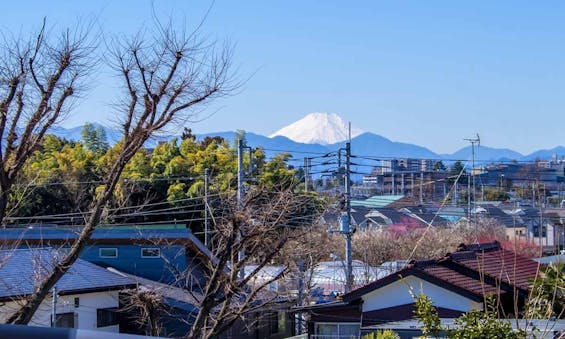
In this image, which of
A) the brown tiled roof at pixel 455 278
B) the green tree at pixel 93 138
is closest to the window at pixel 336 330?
the brown tiled roof at pixel 455 278

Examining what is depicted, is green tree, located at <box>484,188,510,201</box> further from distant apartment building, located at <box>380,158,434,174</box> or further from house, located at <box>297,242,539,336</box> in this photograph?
house, located at <box>297,242,539,336</box>

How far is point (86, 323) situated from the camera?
→ 1831 centimetres


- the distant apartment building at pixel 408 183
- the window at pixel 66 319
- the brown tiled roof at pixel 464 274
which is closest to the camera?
the brown tiled roof at pixel 464 274

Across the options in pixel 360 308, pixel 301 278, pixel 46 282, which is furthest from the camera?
pixel 301 278

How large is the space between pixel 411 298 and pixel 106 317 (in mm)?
8398

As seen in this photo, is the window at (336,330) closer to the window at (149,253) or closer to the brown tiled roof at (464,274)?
the brown tiled roof at (464,274)

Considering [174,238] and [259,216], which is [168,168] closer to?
[174,238]

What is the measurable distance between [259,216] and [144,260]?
13711 millimetres

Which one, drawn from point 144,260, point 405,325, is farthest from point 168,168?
point 405,325

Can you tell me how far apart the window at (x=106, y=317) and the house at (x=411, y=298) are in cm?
618

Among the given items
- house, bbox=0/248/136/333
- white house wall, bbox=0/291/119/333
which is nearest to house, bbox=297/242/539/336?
house, bbox=0/248/136/333

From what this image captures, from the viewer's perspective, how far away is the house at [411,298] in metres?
13.5

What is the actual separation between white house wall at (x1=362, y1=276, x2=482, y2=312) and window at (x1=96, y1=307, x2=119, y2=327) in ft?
22.5

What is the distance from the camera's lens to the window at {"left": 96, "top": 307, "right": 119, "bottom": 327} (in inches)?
740
